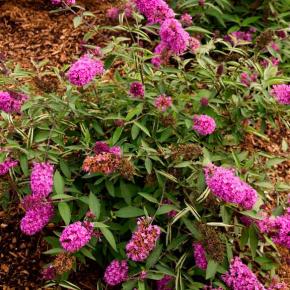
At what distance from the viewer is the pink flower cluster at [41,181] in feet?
6.77

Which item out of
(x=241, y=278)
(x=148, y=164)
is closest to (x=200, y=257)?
(x=241, y=278)

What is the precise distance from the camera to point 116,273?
2.20m

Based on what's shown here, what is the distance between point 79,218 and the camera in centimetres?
241

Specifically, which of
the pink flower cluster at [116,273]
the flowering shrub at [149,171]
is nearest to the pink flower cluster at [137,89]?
the flowering shrub at [149,171]

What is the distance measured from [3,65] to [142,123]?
0.84 meters

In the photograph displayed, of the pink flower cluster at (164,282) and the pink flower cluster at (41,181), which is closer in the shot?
the pink flower cluster at (41,181)

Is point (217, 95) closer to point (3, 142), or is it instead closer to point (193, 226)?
point (193, 226)

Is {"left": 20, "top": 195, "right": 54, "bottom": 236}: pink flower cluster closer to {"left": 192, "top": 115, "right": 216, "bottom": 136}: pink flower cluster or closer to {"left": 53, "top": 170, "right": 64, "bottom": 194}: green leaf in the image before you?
{"left": 53, "top": 170, "right": 64, "bottom": 194}: green leaf

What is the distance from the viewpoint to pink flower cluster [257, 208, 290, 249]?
2111 mm

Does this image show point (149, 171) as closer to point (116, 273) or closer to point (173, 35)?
point (116, 273)

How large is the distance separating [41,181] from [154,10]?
3.42 feet

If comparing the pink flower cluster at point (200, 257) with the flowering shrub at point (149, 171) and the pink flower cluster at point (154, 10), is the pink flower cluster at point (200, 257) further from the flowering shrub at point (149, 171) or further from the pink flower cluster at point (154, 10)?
the pink flower cluster at point (154, 10)

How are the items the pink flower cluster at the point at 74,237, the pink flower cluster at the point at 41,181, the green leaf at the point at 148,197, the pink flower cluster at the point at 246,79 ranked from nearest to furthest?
the pink flower cluster at the point at 74,237, the pink flower cluster at the point at 41,181, the green leaf at the point at 148,197, the pink flower cluster at the point at 246,79

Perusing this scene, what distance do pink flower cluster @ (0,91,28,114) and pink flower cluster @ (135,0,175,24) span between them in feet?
2.58
